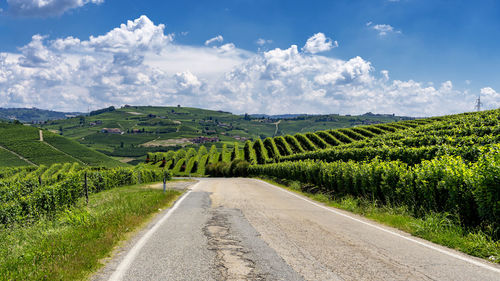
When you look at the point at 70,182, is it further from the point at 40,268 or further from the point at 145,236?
the point at 40,268

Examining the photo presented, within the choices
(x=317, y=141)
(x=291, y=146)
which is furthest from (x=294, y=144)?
(x=317, y=141)

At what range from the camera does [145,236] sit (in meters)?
8.34

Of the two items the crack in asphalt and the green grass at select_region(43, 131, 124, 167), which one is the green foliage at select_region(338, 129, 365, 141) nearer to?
the crack in asphalt

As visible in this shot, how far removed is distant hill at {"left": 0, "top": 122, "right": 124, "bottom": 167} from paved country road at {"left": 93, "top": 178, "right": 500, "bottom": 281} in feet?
470

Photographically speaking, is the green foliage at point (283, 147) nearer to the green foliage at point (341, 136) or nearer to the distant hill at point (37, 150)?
the green foliage at point (341, 136)

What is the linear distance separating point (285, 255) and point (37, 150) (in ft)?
541

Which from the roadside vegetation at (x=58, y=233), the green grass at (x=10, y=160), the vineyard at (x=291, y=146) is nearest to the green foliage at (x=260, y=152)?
the vineyard at (x=291, y=146)

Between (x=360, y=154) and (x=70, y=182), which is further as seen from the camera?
(x=360, y=154)

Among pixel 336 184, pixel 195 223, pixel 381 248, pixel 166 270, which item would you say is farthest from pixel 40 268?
pixel 336 184

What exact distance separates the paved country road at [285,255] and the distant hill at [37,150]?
5634 inches

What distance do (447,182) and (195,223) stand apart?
779cm

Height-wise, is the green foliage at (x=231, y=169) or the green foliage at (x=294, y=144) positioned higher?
the green foliage at (x=294, y=144)

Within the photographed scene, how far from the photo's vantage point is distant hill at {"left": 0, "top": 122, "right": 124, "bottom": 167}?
132 metres

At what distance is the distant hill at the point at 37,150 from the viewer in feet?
434
